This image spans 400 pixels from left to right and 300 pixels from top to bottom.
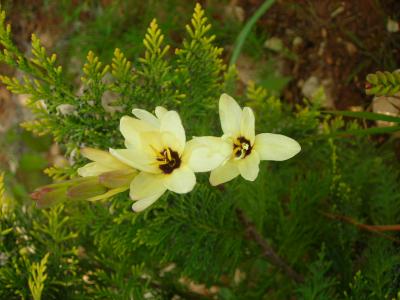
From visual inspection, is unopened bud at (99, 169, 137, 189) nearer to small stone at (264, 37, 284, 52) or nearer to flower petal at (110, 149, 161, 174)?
flower petal at (110, 149, 161, 174)

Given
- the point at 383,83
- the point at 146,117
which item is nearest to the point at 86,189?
the point at 146,117

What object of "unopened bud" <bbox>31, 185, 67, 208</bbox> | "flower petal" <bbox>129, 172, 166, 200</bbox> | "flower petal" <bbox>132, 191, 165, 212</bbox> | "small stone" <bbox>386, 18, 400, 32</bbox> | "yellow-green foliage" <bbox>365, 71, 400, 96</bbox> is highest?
"yellow-green foliage" <bbox>365, 71, 400, 96</bbox>

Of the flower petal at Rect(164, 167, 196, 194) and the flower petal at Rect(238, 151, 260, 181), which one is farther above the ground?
the flower petal at Rect(238, 151, 260, 181)

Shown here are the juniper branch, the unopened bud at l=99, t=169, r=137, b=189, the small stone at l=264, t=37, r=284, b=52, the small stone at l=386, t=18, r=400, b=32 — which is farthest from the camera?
the small stone at l=264, t=37, r=284, b=52

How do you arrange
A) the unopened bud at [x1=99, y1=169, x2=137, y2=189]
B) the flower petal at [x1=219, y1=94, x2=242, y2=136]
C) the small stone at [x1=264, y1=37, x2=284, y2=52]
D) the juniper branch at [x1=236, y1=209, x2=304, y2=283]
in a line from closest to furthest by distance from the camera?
the unopened bud at [x1=99, y1=169, x2=137, y2=189], the flower petal at [x1=219, y1=94, x2=242, y2=136], the juniper branch at [x1=236, y1=209, x2=304, y2=283], the small stone at [x1=264, y1=37, x2=284, y2=52]

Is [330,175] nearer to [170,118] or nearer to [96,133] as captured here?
[96,133]

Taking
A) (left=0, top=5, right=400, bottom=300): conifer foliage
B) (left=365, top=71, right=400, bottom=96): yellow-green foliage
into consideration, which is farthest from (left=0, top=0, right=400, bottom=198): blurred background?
(left=365, top=71, right=400, bottom=96): yellow-green foliage

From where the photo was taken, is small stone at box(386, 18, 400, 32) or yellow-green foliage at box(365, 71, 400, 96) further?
small stone at box(386, 18, 400, 32)

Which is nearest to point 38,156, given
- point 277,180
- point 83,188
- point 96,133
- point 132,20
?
point 132,20
